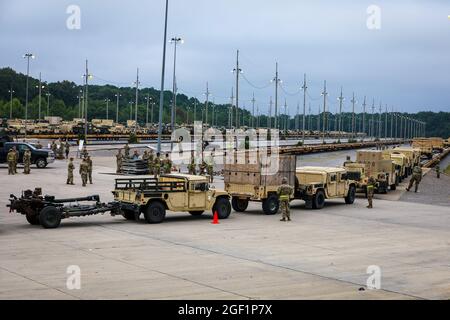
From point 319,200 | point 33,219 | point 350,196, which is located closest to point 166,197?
point 33,219

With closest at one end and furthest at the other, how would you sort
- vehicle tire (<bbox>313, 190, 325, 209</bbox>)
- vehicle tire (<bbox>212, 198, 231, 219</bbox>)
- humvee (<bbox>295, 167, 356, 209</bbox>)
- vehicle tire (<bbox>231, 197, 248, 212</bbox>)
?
vehicle tire (<bbox>212, 198, 231, 219</bbox>), vehicle tire (<bbox>231, 197, 248, 212</bbox>), humvee (<bbox>295, 167, 356, 209</bbox>), vehicle tire (<bbox>313, 190, 325, 209</bbox>)

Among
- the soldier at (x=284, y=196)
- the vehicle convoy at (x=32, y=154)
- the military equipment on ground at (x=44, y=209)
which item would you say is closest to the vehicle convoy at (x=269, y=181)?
the soldier at (x=284, y=196)

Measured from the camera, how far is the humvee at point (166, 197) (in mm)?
23625

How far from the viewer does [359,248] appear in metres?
19.8

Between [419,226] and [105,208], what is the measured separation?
11288 mm

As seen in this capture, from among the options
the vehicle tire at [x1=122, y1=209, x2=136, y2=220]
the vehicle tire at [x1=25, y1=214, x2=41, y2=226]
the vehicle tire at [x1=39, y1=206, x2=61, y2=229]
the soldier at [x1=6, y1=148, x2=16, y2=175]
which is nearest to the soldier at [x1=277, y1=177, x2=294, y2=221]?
the vehicle tire at [x1=122, y1=209, x2=136, y2=220]

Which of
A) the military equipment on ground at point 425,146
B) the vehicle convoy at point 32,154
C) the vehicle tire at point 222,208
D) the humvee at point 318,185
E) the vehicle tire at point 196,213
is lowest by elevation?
the vehicle tire at point 196,213

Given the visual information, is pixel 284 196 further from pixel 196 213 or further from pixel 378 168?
pixel 378 168

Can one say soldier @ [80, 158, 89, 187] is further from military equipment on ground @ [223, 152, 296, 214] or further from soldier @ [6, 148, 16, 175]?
military equipment on ground @ [223, 152, 296, 214]

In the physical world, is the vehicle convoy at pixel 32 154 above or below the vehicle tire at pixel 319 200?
above

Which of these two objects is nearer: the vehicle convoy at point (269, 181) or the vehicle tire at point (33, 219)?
the vehicle tire at point (33, 219)

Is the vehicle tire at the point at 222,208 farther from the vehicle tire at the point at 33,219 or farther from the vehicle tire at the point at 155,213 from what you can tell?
the vehicle tire at the point at 33,219

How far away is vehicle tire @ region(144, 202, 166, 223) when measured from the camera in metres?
23.7

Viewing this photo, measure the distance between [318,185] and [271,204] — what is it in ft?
10.8
